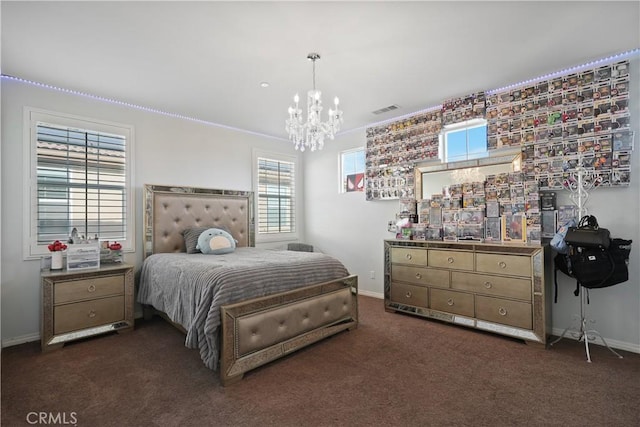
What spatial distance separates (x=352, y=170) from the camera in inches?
196

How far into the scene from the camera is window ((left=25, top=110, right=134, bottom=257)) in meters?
3.12

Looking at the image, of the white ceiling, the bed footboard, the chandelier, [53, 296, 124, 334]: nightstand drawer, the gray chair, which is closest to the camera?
the white ceiling

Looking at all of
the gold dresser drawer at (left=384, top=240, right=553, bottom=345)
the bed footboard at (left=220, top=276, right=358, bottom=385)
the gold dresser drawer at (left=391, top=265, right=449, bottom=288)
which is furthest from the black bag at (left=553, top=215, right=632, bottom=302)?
the bed footboard at (left=220, top=276, right=358, bottom=385)

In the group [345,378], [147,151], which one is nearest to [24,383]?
[345,378]

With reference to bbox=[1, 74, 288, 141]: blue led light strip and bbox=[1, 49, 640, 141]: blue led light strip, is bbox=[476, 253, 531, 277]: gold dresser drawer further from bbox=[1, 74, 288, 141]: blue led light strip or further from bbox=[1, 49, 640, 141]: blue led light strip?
bbox=[1, 74, 288, 141]: blue led light strip

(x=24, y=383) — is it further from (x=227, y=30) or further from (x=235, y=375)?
(x=227, y=30)

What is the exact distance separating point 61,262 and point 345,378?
9.74 ft

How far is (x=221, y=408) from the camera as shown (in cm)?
195

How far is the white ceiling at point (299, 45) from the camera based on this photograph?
205cm

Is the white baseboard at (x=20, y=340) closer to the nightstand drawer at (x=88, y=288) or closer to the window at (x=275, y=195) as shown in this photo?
the nightstand drawer at (x=88, y=288)

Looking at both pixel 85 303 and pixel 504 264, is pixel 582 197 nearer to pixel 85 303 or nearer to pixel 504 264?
pixel 504 264

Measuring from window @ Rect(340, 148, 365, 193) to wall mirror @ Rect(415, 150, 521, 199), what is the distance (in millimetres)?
1012

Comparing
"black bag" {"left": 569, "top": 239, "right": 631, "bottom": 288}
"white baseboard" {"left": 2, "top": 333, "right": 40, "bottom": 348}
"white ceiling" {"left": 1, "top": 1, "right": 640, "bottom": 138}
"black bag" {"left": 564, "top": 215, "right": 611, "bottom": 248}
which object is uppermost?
"white ceiling" {"left": 1, "top": 1, "right": 640, "bottom": 138}

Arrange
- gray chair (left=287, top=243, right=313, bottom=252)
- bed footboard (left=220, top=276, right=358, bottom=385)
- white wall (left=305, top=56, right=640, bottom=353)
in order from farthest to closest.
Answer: gray chair (left=287, top=243, right=313, bottom=252), white wall (left=305, top=56, right=640, bottom=353), bed footboard (left=220, top=276, right=358, bottom=385)
